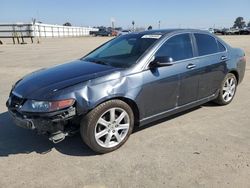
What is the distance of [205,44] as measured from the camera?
5453 millimetres

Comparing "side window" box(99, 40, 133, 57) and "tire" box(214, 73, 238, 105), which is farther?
"tire" box(214, 73, 238, 105)

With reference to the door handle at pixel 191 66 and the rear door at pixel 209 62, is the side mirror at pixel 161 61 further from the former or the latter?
the rear door at pixel 209 62

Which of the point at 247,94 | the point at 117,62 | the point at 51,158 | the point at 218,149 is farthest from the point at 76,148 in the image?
the point at 247,94

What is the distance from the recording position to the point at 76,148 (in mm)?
4230

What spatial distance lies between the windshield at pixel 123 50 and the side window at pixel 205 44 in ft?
2.99

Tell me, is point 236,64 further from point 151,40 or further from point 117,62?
point 117,62

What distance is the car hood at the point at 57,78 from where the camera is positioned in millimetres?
3898

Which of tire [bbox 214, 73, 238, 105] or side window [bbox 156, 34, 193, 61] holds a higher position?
side window [bbox 156, 34, 193, 61]

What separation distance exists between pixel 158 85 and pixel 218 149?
1.24 meters

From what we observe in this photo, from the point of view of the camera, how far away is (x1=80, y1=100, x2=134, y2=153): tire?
3818mm

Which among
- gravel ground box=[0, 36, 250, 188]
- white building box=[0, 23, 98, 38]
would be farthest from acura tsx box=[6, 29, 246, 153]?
white building box=[0, 23, 98, 38]

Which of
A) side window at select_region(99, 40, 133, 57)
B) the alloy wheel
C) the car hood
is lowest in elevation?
the alloy wheel

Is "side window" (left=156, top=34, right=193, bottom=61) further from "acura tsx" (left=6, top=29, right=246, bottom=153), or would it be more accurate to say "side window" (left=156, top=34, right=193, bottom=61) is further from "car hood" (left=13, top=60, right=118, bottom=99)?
"car hood" (left=13, top=60, right=118, bottom=99)

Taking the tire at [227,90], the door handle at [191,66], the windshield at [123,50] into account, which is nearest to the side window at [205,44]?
the door handle at [191,66]
